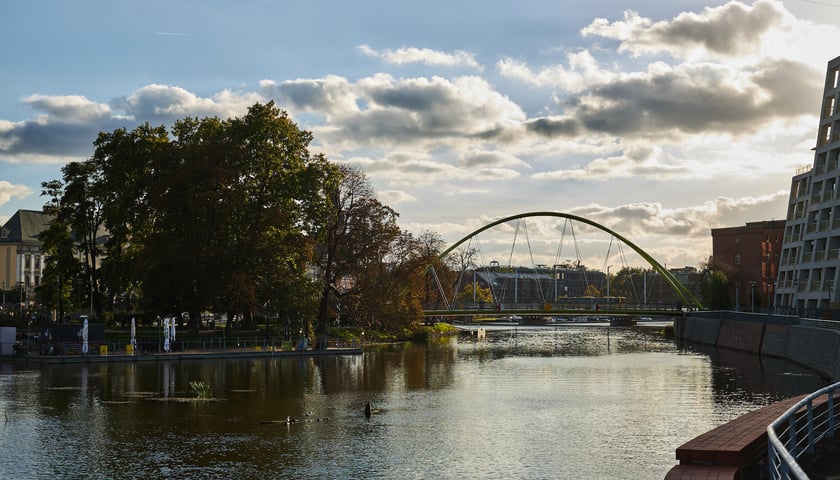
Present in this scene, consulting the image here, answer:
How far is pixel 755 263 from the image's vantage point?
146 meters

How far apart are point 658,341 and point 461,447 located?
85026 millimetres

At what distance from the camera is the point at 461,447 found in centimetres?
3186

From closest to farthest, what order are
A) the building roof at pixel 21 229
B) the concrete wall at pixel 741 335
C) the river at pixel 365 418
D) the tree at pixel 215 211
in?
the river at pixel 365 418
the tree at pixel 215 211
the concrete wall at pixel 741 335
the building roof at pixel 21 229

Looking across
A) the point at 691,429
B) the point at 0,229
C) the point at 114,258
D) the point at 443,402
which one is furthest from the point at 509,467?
the point at 0,229

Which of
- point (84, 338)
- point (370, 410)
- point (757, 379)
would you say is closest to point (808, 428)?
point (370, 410)

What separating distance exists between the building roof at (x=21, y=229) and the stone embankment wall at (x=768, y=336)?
126191 millimetres

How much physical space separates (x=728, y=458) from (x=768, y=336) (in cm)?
6396

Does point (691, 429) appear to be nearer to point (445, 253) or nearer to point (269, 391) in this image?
point (269, 391)

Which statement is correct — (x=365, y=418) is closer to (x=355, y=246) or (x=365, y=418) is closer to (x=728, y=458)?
(x=728, y=458)

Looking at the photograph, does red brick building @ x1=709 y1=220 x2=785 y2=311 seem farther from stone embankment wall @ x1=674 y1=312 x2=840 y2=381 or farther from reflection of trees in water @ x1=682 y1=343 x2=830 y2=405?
reflection of trees in water @ x1=682 y1=343 x2=830 y2=405

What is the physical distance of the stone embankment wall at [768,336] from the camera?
2365 inches

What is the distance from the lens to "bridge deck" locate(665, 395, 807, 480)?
19.8 m

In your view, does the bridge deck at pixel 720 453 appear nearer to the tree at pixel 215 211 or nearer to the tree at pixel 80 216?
the tree at pixel 215 211

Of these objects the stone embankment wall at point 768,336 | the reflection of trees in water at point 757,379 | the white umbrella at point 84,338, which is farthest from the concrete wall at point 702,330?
the white umbrella at point 84,338
